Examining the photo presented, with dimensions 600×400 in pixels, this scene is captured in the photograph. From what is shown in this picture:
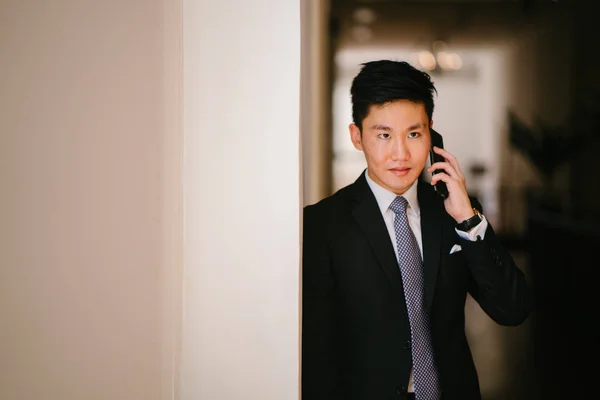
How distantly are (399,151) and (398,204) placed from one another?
157mm

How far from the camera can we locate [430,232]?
4.51ft

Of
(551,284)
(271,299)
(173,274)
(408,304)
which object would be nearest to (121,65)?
(173,274)

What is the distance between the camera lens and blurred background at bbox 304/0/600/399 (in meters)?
1.45

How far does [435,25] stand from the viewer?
4.95ft

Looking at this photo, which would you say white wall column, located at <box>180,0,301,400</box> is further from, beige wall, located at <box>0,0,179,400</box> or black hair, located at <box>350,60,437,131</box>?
black hair, located at <box>350,60,437,131</box>

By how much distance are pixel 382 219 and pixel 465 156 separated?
0.34 m

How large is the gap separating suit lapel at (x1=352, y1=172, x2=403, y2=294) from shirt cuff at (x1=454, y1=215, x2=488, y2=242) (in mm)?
205

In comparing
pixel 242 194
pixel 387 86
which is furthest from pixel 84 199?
pixel 387 86

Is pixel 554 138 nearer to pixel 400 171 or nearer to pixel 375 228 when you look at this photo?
pixel 400 171

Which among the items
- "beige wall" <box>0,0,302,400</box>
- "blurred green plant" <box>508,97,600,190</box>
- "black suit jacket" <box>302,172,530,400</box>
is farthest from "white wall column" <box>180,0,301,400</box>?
"blurred green plant" <box>508,97,600,190</box>

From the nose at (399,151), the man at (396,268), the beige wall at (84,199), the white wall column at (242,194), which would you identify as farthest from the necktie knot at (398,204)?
the beige wall at (84,199)

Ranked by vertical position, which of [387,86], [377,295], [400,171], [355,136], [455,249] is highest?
[387,86]

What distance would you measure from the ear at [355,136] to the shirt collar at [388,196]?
0.10m

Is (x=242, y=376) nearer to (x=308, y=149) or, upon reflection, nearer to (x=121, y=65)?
(x=308, y=149)
